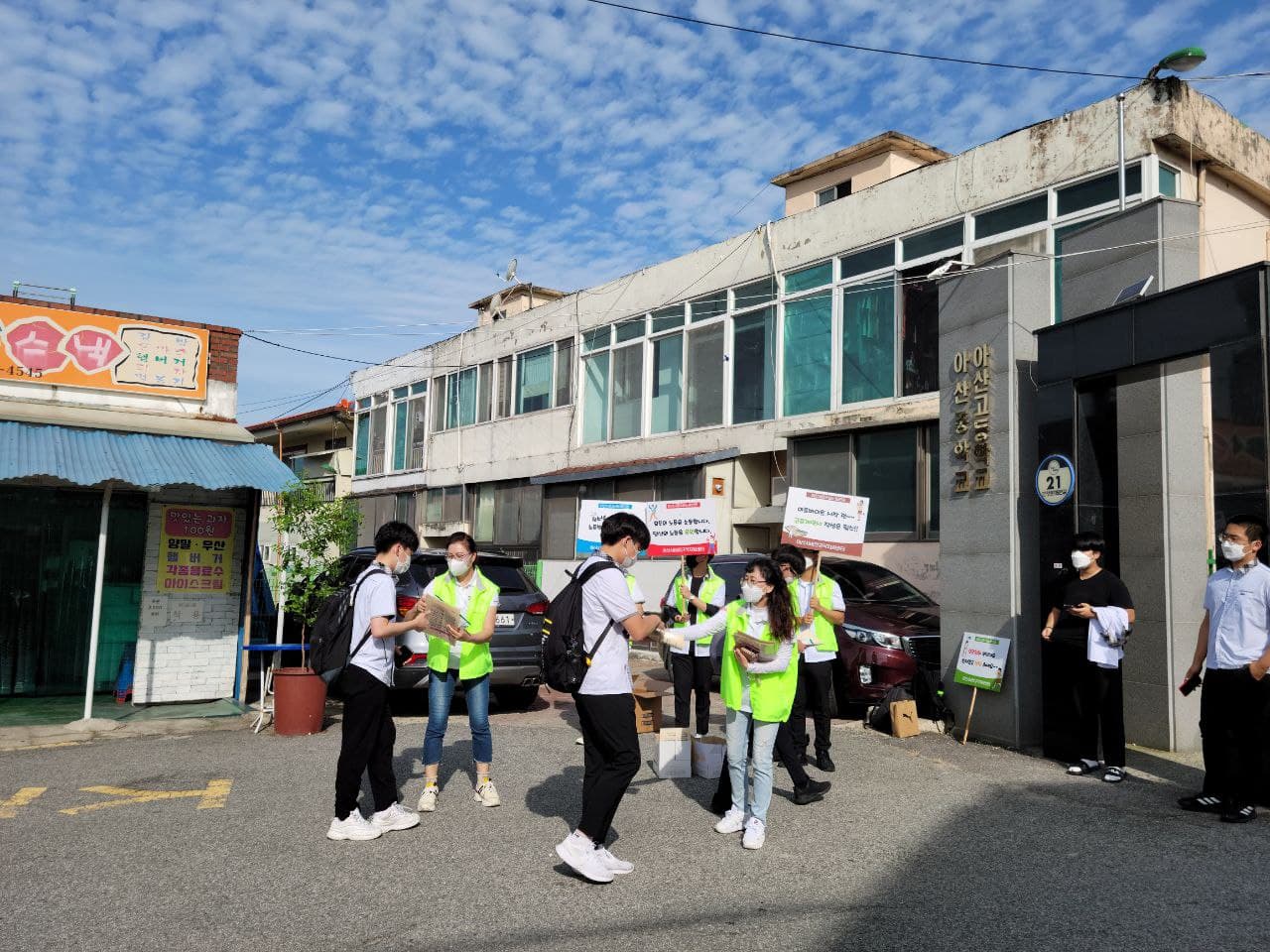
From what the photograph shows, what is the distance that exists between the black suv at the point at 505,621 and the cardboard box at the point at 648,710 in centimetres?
169

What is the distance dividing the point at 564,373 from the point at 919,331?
10.8m

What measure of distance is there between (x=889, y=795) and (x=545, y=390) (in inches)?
759

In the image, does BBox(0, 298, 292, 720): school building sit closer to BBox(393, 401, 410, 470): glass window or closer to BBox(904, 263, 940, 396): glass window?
BBox(904, 263, 940, 396): glass window

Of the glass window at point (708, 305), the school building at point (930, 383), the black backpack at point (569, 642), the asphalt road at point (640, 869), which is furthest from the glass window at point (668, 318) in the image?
the black backpack at point (569, 642)

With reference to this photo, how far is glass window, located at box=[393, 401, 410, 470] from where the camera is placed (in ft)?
104

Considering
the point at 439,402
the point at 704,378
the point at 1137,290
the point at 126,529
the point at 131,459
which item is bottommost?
the point at 126,529

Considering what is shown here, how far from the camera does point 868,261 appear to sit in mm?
17359

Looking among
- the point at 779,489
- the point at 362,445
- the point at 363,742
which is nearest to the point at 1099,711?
the point at 363,742

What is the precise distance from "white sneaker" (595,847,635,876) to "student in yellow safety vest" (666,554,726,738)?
3215 mm

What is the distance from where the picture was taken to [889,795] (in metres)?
7.25

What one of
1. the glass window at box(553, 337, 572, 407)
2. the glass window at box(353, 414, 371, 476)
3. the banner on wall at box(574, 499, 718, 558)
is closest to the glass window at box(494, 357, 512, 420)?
the glass window at box(553, 337, 572, 407)

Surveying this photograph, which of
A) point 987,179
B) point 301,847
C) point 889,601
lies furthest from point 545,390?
point 301,847

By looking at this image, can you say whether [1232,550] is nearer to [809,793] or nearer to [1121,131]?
[809,793]

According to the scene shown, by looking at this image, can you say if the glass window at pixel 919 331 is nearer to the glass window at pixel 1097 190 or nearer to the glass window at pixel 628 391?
the glass window at pixel 1097 190
